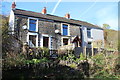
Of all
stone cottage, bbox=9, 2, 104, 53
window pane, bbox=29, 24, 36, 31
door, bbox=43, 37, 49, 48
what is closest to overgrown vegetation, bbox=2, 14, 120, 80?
stone cottage, bbox=9, 2, 104, 53

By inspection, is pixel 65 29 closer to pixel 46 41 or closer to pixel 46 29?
pixel 46 29

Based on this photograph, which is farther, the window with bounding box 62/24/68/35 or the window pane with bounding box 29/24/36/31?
the window with bounding box 62/24/68/35

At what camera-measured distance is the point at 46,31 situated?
16734 mm

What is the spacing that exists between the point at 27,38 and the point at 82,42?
831 cm

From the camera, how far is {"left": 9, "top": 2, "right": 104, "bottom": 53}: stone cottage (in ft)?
48.8

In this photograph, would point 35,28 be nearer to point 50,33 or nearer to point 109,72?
point 50,33

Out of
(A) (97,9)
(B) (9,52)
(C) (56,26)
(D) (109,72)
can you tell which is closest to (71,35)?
(C) (56,26)

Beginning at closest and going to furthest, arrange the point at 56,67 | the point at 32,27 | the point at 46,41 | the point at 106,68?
the point at 106,68 → the point at 56,67 → the point at 32,27 → the point at 46,41

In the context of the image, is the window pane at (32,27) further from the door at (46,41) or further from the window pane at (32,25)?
the door at (46,41)

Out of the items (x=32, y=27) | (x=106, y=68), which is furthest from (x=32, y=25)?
(x=106, y=68)

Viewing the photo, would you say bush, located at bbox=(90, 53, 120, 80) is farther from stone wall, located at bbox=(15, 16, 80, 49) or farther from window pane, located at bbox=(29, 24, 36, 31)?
window pane, located at bbox=(29, 24, 36, 31)

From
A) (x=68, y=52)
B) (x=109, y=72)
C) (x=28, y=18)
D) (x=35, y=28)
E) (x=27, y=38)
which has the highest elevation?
(x=28, y=18)

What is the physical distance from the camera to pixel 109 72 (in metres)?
8.21

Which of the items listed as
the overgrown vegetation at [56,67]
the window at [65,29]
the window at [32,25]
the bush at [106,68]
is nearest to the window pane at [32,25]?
the window at [32,25]
